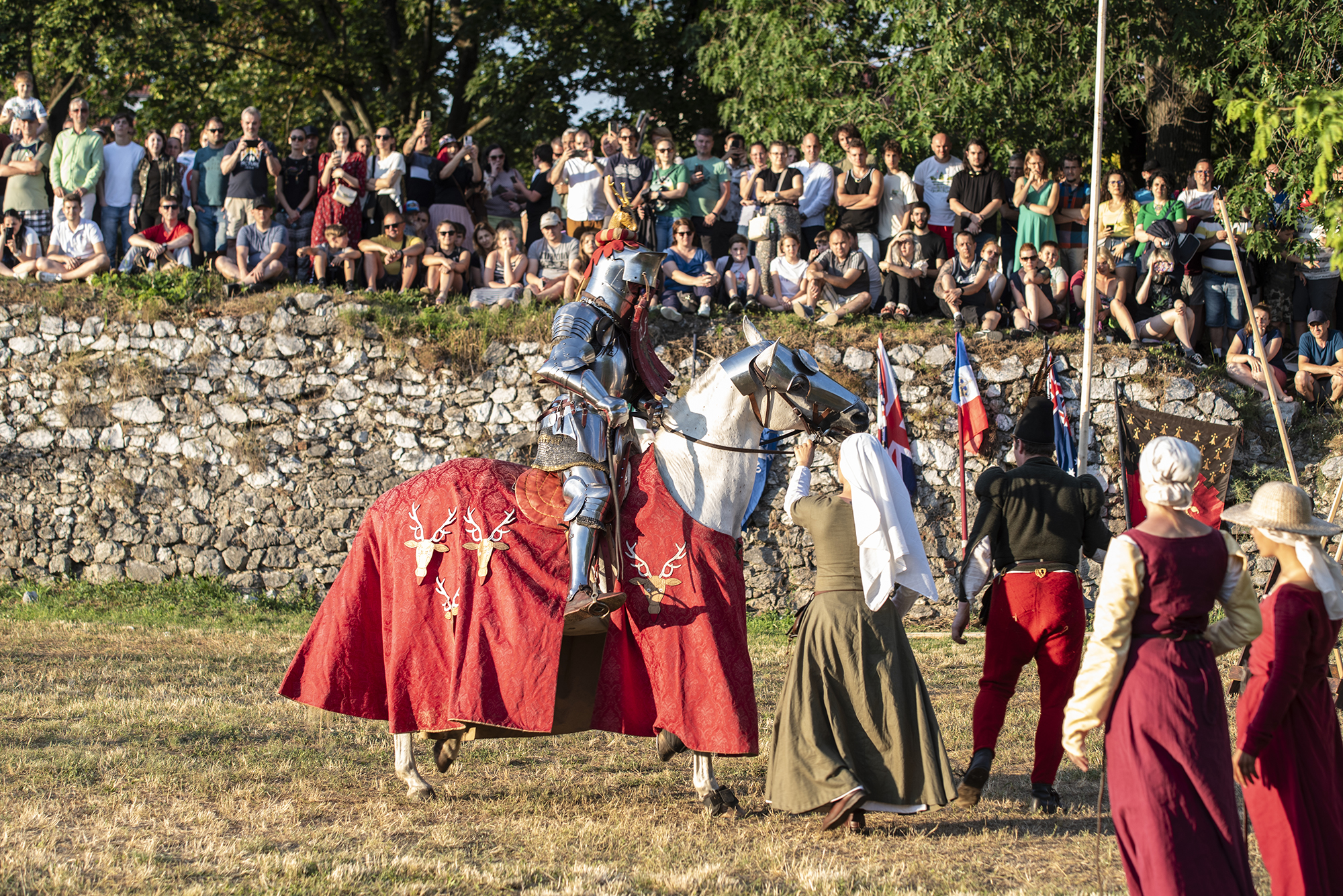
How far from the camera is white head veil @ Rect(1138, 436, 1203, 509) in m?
4.02

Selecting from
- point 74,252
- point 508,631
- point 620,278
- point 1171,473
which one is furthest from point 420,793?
point 74,252

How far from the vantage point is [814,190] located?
13.0 metres

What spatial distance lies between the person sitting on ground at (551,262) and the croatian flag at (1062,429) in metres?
4.68

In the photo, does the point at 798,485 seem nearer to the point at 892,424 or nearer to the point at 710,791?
the point at 710,791

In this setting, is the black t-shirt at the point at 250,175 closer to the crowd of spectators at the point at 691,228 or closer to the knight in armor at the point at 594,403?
the crowd of spectators at the point at 691,228

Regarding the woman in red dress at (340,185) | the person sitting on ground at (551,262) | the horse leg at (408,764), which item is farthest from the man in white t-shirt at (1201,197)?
the horse leg at (408,764)

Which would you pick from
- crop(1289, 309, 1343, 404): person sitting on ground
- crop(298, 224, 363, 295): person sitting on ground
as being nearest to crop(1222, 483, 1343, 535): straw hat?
crop(1289, 309, 1343, 404): person sitting on ground

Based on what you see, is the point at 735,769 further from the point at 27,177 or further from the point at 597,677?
the point at 27,177

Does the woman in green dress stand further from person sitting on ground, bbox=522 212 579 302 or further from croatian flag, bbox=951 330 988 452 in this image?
person sitting on ground, bbox=522 212 579 302

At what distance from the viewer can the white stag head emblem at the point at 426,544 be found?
6.13m

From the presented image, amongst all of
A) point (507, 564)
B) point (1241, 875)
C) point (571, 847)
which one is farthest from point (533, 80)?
point (1241, 875)

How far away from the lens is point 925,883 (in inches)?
191

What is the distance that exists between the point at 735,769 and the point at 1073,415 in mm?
Result: 6653

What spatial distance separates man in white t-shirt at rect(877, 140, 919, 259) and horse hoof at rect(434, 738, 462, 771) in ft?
26.3
